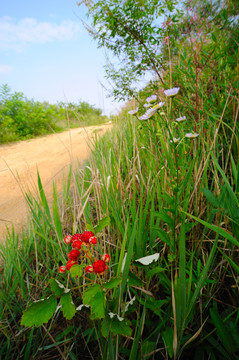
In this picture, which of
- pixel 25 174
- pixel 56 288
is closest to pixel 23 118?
pixel 25 174

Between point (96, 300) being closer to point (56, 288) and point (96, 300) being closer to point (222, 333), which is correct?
point (56, 288)

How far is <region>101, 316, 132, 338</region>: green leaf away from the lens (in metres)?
0.49

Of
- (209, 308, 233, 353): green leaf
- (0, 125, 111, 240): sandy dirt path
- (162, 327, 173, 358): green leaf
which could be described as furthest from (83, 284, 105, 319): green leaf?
(0, 125, 111, 240): sandy dirt path

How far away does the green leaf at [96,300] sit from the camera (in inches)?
17.7

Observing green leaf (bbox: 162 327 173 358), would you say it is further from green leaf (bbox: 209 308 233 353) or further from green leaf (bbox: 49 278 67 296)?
green leaf (bbox: 49 278 67 296)

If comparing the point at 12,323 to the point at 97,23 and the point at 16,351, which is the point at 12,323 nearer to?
the point at 16,351

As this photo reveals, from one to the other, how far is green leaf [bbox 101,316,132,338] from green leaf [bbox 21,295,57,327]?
5.4 inches

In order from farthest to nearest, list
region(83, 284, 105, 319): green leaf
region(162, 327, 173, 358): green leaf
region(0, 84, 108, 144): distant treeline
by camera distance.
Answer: region(0, 84, 108, 144): distant treeline, region(162, 327, 173, 358): green leaf, region(83, 284, 105, 319): green leaf

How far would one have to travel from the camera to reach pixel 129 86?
2371mm

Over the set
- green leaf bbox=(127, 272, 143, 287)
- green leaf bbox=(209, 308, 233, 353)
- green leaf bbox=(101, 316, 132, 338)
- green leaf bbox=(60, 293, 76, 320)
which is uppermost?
green leaf bbox=(60, 293, 76, 320)

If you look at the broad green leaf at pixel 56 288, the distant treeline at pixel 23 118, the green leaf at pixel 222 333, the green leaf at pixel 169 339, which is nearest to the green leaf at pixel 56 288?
the broad green leaf at pixel 56 288

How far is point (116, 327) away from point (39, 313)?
0.58ft

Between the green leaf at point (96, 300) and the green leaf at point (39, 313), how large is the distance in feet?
0.25

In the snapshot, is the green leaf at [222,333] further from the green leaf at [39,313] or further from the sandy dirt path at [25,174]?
the sandy dirt path at [25,174]
